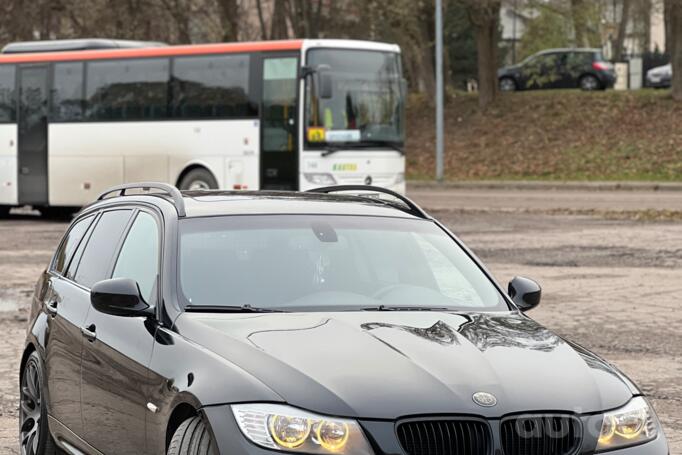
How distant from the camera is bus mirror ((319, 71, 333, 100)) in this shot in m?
26.6

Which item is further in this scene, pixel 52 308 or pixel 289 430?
pixel 52 308

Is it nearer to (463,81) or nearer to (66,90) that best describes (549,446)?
(66,90)

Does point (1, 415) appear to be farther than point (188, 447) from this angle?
Yes

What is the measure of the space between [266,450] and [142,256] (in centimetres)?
193

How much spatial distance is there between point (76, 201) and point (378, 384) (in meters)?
25.3

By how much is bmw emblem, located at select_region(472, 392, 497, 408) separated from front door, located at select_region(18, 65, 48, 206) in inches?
1027

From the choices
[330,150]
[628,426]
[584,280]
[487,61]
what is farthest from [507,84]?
[628,426]

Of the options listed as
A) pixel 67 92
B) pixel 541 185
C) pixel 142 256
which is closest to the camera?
pixel 142 256

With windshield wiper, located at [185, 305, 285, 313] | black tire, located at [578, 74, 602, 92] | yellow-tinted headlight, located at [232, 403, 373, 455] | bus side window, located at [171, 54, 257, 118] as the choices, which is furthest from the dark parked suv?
yellow-tinted headlight, located at [232, 403, 373, 455]

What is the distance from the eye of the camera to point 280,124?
2722cm

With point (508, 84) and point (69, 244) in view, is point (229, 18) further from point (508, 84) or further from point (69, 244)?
point (69, 244)

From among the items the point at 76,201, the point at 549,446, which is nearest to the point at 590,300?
the point at 549,446

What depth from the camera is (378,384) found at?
184 inches

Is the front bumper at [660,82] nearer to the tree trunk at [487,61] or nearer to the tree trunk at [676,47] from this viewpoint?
the tree trunk at [487,61]
